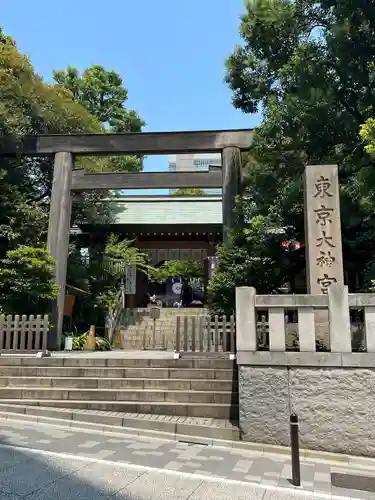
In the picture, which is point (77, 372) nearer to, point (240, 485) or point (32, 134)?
point (240, 485)

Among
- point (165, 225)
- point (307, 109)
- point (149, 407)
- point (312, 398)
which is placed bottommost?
point (149, 407)

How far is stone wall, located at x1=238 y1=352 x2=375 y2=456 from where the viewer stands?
6.30 meters

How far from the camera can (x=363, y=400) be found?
249 inches

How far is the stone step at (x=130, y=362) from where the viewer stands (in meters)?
8.84

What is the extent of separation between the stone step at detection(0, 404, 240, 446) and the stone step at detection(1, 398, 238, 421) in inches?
5.5

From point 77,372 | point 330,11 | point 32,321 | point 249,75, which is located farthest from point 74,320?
point 330,11

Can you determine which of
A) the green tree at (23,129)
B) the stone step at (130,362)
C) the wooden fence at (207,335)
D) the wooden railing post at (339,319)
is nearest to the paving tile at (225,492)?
the wooden railing post at (339,319)

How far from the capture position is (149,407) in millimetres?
7891

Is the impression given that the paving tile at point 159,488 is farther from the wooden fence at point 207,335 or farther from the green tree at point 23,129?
the green tree at point 23,129

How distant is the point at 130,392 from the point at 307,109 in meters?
7.62

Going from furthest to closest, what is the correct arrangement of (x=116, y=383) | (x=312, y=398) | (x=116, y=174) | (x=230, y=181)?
(x=116, y=174) → (x=230, y=181) → (x=116, y=383) → (x=312, y=398)

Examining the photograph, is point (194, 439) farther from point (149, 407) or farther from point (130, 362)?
point (130, 362)

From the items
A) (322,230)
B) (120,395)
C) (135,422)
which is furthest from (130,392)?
(322,230)

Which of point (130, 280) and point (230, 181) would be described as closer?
point (230, 181)
